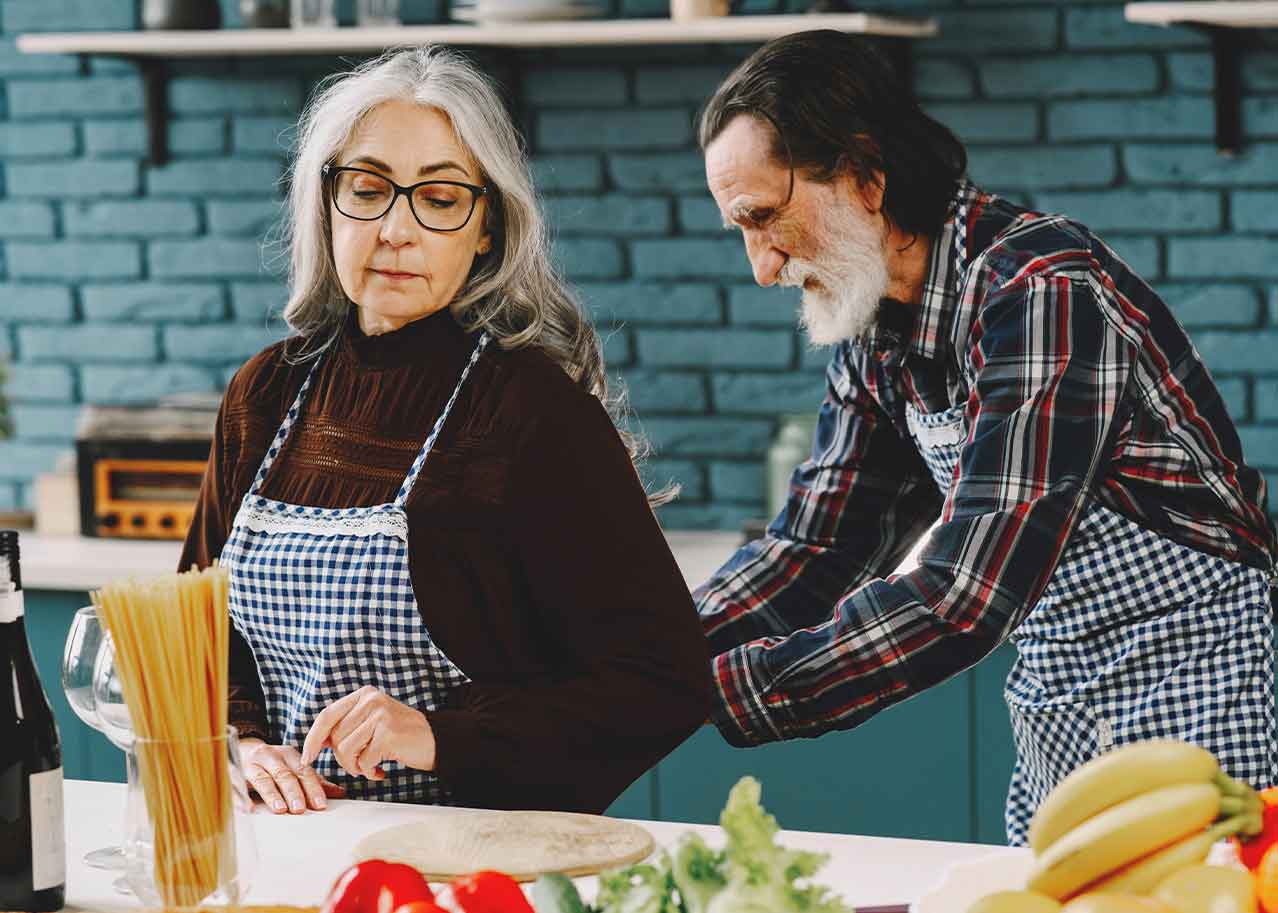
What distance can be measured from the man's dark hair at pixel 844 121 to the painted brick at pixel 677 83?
1.33m

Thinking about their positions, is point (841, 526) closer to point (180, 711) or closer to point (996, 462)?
point (996, 462)

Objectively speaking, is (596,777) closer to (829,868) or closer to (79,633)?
(829,868)

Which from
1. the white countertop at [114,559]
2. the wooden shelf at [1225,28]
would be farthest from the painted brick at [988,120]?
the white countertop at [114,559]

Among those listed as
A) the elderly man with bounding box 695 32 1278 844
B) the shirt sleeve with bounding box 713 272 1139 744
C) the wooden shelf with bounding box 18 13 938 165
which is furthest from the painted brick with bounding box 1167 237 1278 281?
the shirt sleeve with bounding box 713 272 1139 744

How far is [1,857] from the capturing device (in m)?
1.34

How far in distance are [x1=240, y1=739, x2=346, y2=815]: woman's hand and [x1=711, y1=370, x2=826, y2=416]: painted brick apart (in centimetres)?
190

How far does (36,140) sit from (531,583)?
2529mm

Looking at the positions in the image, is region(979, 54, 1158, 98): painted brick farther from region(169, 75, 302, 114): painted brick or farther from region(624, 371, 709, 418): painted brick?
region(169, 75, 302, 114): painted brick

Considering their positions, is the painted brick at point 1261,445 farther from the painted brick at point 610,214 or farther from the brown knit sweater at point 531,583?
the brown knit sweater at point 531,583

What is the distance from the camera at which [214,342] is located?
12.4 ft

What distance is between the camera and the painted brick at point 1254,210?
317cm

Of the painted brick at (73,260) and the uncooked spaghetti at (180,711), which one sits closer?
the uncooked spaghetti at (180,711)

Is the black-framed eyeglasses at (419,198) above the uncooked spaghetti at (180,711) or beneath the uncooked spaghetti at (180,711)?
above

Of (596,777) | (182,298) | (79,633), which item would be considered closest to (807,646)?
(596,777)
